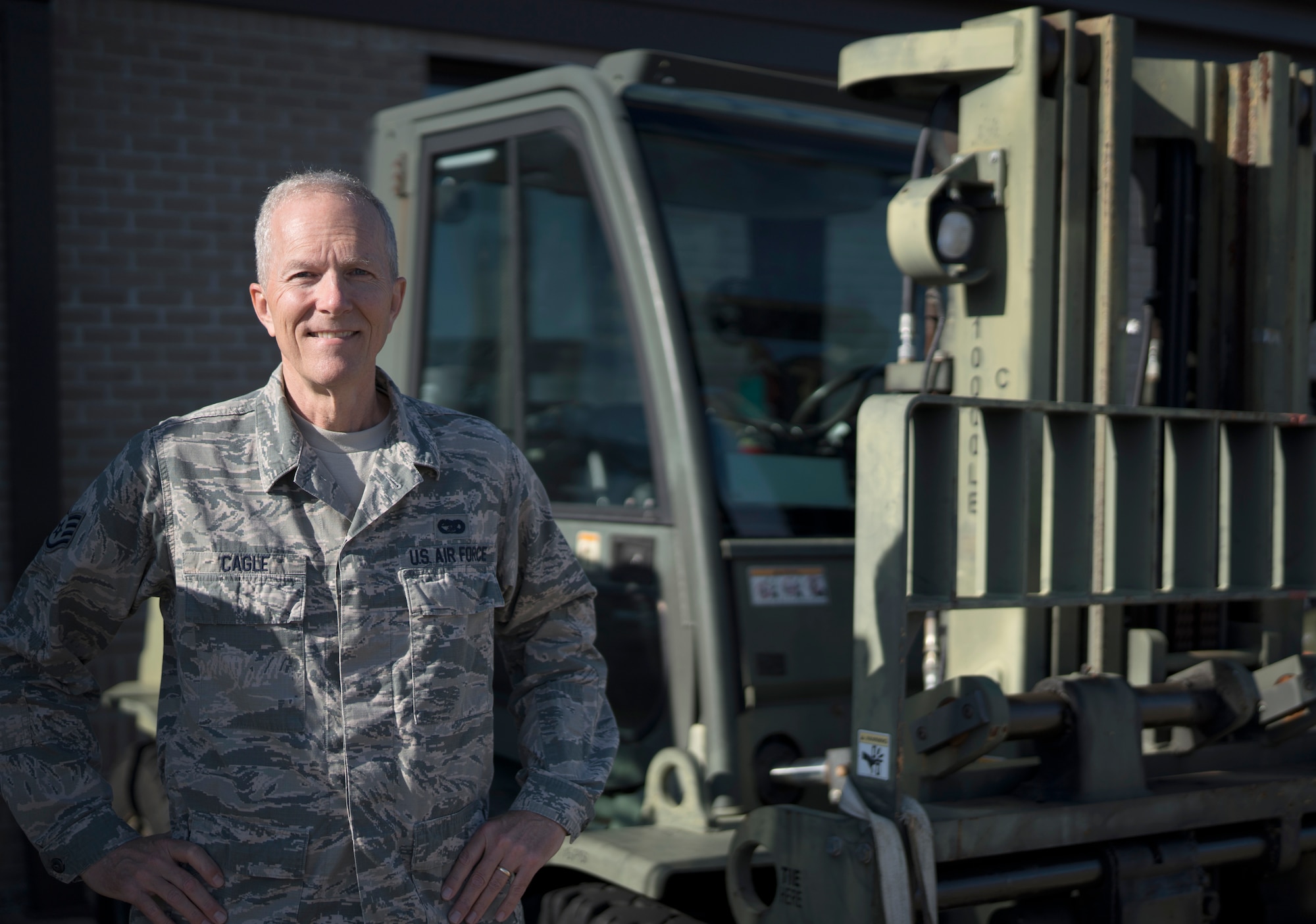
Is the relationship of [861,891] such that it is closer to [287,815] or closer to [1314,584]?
[287,815]

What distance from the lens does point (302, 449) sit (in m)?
1.95

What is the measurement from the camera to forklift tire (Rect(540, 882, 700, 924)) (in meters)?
2.71

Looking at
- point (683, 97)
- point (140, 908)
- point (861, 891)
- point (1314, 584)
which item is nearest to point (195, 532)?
point (140, 908)

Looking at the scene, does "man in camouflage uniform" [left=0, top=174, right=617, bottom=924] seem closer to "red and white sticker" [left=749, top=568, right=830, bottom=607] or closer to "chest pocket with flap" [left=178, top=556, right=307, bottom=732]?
"chest pocket with flap" [left=178, top=556, right=307, bottom=732]

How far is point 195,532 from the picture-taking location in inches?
75.2

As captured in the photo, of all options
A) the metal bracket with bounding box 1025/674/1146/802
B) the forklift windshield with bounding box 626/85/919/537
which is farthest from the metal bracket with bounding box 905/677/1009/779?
the forklift windshield with bounding box 626/85/919/537

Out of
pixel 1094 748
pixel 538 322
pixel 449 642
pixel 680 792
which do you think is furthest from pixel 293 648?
pixel 538 322

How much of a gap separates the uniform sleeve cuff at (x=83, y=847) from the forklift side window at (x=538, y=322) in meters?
1.52

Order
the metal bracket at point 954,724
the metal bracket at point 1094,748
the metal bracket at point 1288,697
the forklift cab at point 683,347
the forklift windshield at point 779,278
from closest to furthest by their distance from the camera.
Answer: the metal bracket at point 954,724
the metal bracket at point 1094,748
the metal bracket at point 1288,697
the forklift cab at point 683,347
the forklift windshield at point 779,278

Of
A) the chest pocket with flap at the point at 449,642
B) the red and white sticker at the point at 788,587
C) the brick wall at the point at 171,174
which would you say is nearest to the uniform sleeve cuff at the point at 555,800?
the chest pocket with flap at the point at 449,642

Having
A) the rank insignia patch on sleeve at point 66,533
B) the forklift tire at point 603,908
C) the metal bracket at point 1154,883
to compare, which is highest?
the rank insignia patch on sleeve at point 66,533

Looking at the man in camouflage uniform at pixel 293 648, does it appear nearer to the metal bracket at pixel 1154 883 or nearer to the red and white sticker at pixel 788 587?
the red and white sticker at pixel 788 587

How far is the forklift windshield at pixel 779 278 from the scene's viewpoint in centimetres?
322

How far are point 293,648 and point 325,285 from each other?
1.65 ft
